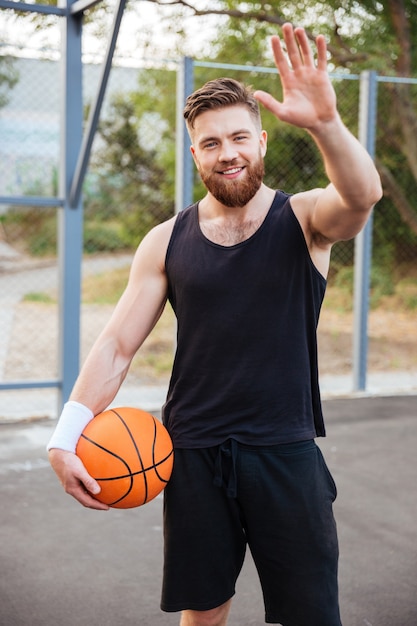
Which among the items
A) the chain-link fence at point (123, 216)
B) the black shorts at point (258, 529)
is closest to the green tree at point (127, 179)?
the chain-link fence at point (123, 216)

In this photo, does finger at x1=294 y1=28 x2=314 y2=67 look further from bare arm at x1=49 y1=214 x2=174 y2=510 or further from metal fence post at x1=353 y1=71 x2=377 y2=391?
metal fence post at x1=353 y1=71 x2=377 y2=391

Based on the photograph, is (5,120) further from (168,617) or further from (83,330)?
(83,330)

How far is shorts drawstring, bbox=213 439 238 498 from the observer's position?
2086mm

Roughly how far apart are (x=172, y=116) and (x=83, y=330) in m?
3.12

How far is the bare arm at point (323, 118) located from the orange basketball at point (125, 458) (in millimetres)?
802

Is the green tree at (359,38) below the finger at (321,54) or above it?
above

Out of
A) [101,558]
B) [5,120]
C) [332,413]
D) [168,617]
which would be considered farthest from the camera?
[332,413]

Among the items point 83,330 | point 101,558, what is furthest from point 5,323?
point 101,558

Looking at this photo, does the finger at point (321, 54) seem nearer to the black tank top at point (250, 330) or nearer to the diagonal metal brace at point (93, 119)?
the black tank top at point (250, 330)

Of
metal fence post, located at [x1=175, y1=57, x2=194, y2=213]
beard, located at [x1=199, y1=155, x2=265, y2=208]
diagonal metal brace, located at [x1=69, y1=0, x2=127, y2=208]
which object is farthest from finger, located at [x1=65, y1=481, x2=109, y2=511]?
metal fence post, located at [x1=175, y1=57, x2=194, y2=213]

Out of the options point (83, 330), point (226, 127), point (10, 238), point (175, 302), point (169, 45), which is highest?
point (169, 45)

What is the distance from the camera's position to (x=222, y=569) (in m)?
2.15

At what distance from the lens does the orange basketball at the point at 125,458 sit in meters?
2.11

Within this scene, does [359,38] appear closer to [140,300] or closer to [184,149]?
[184,149]
